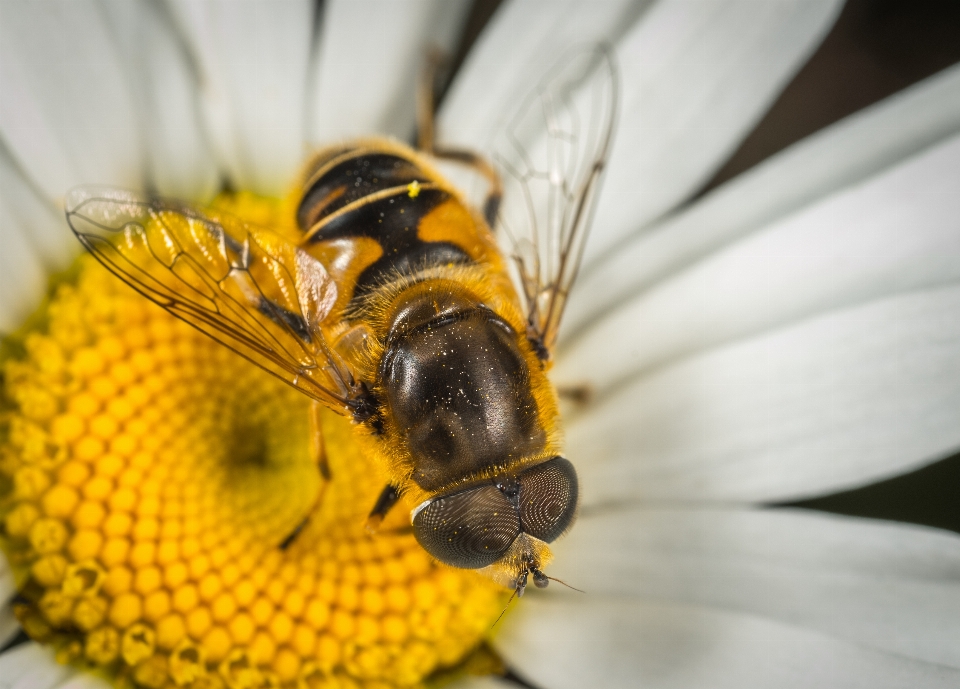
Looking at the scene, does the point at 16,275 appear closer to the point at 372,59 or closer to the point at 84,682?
the point at 84,682

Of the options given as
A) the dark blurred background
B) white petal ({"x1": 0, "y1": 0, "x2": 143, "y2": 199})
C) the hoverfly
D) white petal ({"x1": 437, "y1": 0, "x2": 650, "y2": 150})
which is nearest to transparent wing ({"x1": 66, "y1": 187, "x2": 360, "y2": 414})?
the hoverfly

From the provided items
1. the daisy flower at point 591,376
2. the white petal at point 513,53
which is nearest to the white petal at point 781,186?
the daisy flower at point 591,376

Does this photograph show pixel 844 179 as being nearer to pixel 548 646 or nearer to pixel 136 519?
pixel 548 646

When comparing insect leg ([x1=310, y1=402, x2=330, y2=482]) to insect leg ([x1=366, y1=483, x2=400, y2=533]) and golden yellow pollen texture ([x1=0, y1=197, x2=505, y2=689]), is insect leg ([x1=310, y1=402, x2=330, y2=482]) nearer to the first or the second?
golden yellow pollen texture ([x1=0, y1=197, x2=505, y2=689])

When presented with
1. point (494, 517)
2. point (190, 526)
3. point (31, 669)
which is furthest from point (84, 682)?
point (494, 517)

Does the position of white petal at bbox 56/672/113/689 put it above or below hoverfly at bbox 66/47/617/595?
below

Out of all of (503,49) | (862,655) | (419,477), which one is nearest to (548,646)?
(862,655)
